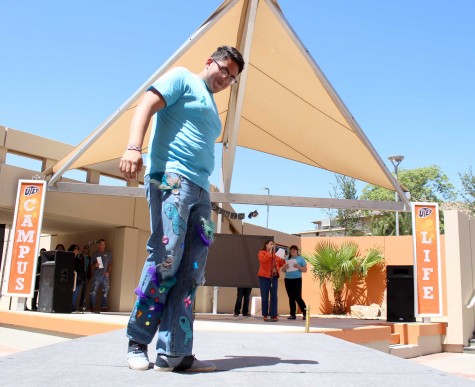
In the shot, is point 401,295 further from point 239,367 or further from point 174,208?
point 174,208

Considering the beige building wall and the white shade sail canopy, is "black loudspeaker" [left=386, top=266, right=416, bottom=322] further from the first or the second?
the white shade sail canopy

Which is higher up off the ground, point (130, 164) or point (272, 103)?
point (272, 103)

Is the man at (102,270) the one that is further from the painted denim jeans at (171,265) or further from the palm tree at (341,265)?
the painted denim jeans at (171,265)

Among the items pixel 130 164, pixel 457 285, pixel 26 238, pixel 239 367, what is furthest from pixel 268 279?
pixel 130 164

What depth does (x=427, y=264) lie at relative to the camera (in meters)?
8.39

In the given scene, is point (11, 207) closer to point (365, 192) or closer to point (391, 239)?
point (391, 239)

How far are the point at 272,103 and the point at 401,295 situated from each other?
4.44 m

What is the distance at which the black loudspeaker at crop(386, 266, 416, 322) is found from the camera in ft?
29.9

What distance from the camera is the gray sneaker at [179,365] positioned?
6.37 ft

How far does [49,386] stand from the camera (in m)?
1.40

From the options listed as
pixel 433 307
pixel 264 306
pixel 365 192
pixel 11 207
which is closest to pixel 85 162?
pixel 11 207

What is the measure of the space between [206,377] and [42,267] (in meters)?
7.76

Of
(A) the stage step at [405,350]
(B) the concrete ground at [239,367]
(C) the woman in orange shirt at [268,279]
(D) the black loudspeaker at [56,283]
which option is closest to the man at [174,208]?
(B) the concrete ground at [239,367]

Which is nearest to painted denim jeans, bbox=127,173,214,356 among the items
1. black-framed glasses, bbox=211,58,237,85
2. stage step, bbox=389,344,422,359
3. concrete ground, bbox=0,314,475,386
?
concrete ground, bbox=0,314,475,386
